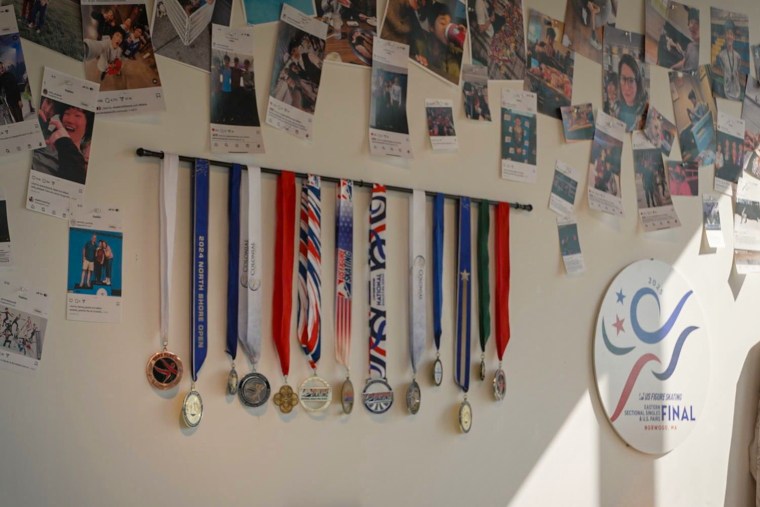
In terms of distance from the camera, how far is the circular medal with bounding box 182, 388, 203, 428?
7.23 ft

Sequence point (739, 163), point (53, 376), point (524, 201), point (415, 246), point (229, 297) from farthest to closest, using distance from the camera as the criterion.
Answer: point (739, 163)
point (524, 201)
point (415, 246)
point (229, 297)
point (53, 376)

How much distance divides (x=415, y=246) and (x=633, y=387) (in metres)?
1.14

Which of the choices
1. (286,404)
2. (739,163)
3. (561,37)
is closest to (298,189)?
(286,404)

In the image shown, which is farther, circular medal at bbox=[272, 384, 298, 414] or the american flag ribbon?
the american flag ribbon

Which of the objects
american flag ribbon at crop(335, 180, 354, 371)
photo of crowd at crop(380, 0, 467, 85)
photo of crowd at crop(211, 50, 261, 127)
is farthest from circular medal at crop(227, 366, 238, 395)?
photo of crowd at crop(380, 0, 467, 85)

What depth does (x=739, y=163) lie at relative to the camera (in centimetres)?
371

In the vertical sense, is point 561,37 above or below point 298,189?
above

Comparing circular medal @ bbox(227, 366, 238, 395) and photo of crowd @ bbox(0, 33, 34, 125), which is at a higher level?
photo of crowd @ bbox(0, 33, 34, 125)

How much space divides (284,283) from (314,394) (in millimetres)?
333

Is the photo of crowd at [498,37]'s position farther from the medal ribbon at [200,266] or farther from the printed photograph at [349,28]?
the medal ribbon at [200,266]

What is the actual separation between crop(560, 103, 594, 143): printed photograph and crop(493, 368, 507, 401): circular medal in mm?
915

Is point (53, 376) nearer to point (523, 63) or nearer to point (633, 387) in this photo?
point (523, 63)

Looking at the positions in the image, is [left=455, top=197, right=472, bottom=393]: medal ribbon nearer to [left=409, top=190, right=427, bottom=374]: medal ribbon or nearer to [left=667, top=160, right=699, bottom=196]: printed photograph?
[left=409, top=190, right=427, bottom=374]: medal ribbon

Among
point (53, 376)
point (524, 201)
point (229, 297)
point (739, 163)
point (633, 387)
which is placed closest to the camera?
point (53, 376)
